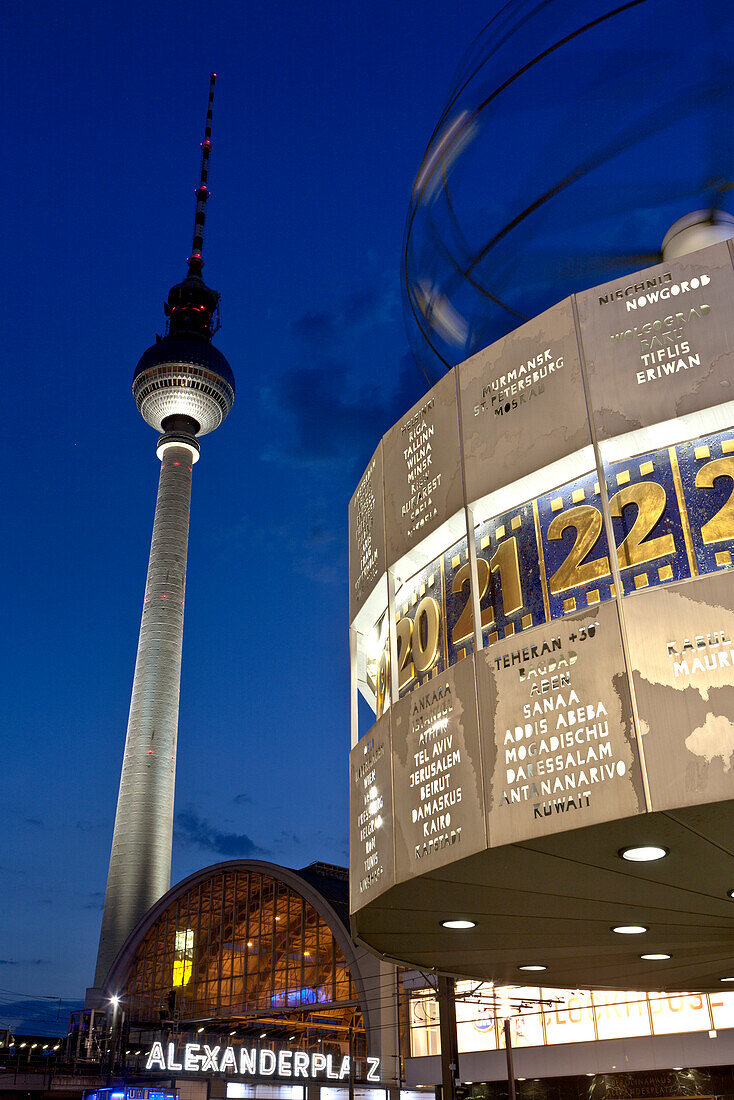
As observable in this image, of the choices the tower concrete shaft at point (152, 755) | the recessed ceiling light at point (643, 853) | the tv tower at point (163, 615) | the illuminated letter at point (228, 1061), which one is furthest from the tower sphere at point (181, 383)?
the recessed ceiling light at point (643, 853)

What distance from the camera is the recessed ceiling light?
7.69 m

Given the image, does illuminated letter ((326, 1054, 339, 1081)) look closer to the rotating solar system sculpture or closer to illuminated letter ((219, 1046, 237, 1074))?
illuminated letter ((219, 1046, 237, 1074))

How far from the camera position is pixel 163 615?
255ft

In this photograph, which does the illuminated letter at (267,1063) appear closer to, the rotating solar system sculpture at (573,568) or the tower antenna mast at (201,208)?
the rotating solar system sculpture at (573,568)

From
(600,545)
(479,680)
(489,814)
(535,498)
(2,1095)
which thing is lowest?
(2,1095)

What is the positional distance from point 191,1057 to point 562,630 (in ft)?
108

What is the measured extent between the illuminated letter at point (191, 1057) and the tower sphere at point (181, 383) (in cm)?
6847

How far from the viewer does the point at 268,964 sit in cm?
4822

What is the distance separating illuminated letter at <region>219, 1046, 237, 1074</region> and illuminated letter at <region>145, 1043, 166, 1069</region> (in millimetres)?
2534

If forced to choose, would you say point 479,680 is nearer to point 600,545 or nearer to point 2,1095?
point 600,545

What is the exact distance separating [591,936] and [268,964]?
41468 millimetres

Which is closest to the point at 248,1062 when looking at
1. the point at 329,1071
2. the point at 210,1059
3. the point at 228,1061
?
the point at 228,1061

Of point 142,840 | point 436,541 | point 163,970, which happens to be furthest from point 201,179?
point 436,541

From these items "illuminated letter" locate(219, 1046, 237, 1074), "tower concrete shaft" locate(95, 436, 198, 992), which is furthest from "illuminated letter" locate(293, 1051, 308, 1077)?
"tower concrete shaft" locate(95, 436, 198, 992)
